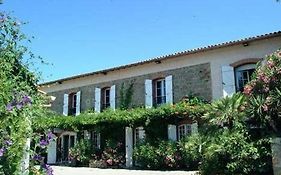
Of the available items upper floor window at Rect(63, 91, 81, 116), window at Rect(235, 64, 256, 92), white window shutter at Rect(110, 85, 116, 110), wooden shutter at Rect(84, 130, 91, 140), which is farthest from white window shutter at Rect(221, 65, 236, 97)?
upper floor window at Rect(63, 91, 81, 116)

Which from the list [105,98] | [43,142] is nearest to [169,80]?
[105,98]

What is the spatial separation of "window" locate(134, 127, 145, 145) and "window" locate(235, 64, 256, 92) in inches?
220

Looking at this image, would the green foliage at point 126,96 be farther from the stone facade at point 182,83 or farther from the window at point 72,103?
the window at point 72,103

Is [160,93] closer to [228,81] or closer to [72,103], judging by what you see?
[228,81]

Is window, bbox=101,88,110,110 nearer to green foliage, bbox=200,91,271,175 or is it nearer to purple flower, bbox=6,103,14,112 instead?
green foliage, bbox=200,91,271,175

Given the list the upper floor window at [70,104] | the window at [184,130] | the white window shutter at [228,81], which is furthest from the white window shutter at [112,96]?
the white window shutter at [228,81]

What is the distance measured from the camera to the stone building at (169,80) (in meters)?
16.9

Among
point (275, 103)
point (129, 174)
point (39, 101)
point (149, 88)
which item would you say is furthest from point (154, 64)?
point (39, 101)

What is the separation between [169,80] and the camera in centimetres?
1897

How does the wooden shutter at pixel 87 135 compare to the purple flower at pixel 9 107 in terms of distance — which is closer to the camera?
the purple flower at pixel 9 107

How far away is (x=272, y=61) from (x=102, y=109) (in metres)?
11.8

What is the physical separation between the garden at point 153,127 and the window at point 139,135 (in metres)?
0.45

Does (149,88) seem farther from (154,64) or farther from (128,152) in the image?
(128,152)

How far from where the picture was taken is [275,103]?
12.0m
